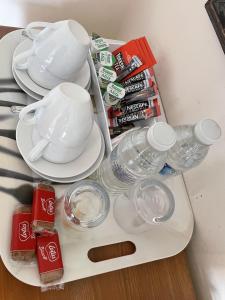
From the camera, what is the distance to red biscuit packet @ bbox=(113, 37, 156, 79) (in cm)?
77

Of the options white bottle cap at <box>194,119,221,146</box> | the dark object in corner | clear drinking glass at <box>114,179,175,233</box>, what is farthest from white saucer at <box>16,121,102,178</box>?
the dark object in corner

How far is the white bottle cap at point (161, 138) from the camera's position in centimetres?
54

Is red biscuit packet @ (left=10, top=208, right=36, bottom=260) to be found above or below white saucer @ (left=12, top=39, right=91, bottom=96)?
below

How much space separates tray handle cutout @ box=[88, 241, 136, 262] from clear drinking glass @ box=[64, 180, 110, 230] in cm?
7

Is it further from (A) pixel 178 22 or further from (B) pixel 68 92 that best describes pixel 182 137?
(A) pixel 178 22

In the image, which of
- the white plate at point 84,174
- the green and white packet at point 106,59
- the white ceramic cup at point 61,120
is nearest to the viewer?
the white ceramic cup at point 61,120

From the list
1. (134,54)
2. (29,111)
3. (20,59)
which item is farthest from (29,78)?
(134,54)

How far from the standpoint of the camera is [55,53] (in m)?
0.62

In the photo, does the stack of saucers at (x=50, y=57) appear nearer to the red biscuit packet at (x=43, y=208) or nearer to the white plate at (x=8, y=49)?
the white plate at (x=8, y=49)

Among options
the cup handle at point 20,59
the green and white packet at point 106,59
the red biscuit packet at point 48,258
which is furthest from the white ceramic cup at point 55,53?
the red biscuit packet at point 48,258

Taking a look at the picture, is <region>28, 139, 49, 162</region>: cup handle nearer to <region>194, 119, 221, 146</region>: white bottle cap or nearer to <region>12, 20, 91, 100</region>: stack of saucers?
<region>12, 20, 91, 100</region>: stack of saucers

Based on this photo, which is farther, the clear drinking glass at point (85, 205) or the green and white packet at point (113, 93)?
the green and white packet at point (113, 93)

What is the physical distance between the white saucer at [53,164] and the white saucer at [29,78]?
95 millimetres

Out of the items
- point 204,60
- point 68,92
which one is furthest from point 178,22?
point 68,92
